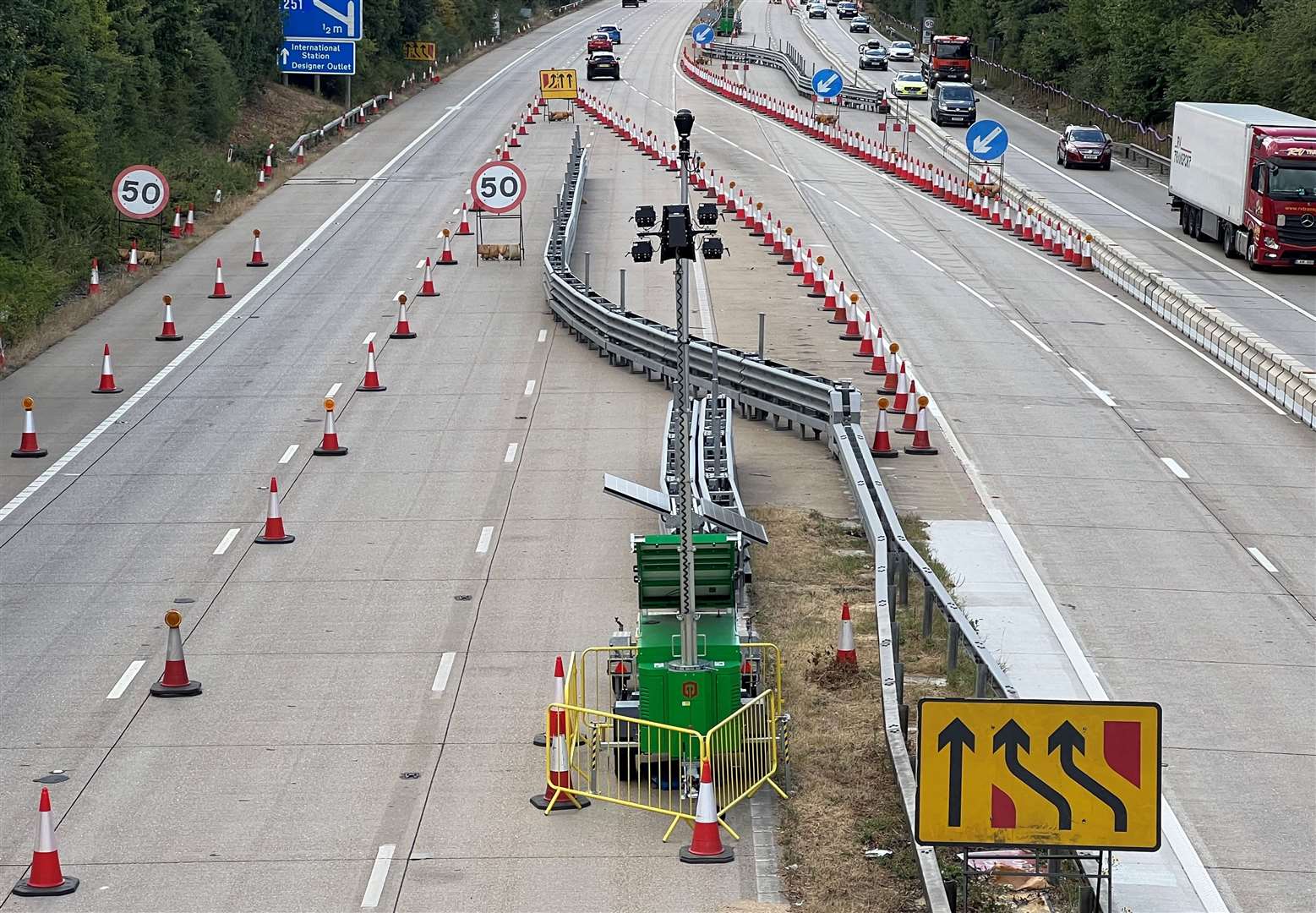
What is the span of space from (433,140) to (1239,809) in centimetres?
5349

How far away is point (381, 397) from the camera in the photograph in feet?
94.9

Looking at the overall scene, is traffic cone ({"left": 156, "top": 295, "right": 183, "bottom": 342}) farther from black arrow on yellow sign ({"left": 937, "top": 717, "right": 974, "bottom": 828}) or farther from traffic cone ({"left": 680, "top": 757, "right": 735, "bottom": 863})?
black arrow on yellow sign ({"left": 937, "top": 717, "right": 974, "bottom": 828})

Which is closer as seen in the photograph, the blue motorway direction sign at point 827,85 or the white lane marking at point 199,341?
the white lane marking at point 199,341

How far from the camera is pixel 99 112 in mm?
46250

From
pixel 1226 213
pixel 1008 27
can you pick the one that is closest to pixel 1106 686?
pixel 1226 213

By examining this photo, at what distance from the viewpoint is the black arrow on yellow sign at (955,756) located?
9.95 metres

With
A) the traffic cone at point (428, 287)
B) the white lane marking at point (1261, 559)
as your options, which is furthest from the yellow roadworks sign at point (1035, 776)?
the traffic cone at point (428, 287)

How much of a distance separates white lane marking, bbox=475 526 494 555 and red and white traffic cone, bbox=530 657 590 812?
22.8ft

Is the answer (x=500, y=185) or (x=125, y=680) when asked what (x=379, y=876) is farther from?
(x=500, y=185)

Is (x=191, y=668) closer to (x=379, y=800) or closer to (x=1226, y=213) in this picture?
(x=379, y=800)

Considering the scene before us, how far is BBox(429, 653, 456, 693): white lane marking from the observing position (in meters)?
16.5

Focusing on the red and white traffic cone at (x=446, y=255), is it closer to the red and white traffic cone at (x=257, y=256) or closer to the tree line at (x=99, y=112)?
the red and white traffic cone at (x=257, y=256)

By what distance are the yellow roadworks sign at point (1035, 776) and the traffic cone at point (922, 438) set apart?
16.0 m

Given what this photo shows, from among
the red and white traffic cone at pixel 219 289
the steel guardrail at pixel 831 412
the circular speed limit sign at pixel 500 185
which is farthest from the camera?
the circular speed limit sign at pixel 500 185
